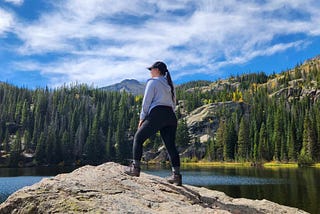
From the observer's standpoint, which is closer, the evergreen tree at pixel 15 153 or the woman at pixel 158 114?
the woman at pixel 158 114

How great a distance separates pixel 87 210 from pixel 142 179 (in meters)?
2.92

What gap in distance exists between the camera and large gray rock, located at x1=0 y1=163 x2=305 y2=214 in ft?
21.6

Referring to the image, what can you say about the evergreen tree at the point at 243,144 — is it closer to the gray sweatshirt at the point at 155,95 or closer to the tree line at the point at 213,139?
the tree line at the point at 213,139

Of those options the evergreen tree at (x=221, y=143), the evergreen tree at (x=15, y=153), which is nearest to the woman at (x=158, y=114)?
the evergreen tree at (x=221, y=143)

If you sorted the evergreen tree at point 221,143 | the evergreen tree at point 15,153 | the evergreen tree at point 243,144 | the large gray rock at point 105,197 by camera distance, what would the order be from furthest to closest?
1. the evergreen tree at point 221,143
2. the evergreen tree at point 15,153
3. the evergreen tree at point 243,144
4. the large gray rock at point 105,197

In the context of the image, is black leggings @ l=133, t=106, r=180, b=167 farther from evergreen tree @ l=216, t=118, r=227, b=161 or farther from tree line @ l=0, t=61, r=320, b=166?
evergreen tree @ l=216, t=118, r=227, b=161

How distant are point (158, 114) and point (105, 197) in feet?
9.10

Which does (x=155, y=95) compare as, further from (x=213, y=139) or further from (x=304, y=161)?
(x=213, y=139)

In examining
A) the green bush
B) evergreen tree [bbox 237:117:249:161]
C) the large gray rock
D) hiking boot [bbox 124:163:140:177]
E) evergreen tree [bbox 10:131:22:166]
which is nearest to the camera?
the large gray rock

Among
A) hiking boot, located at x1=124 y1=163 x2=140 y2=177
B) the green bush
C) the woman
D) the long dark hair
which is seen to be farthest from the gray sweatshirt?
the green bush

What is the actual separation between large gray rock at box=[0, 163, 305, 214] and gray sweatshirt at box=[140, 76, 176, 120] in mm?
1764

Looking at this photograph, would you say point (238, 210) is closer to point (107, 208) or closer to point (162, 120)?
point (162, 120)

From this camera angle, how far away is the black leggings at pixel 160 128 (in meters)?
9.05

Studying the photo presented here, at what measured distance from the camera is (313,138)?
109688 mm
